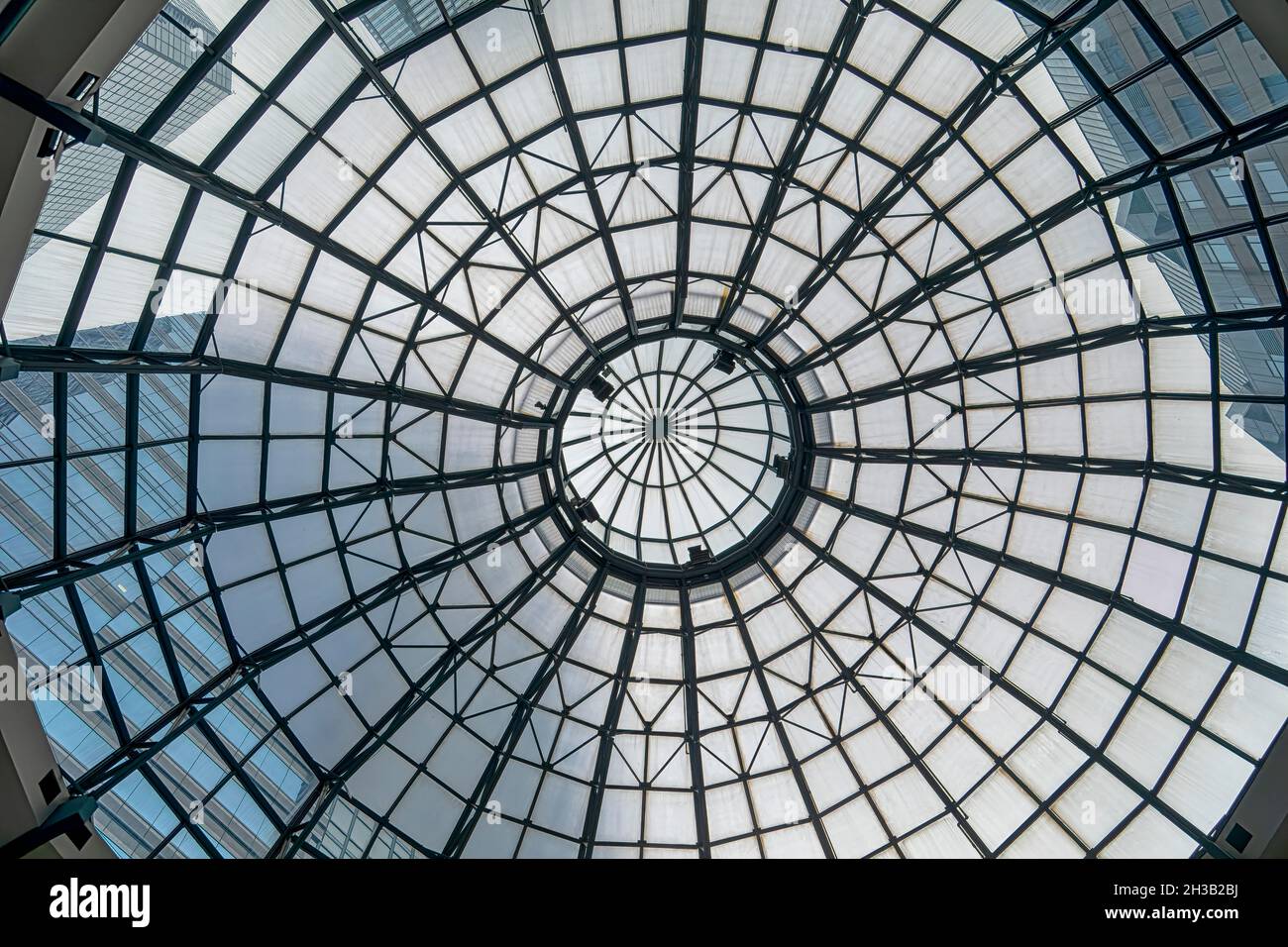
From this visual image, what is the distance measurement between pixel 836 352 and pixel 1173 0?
41.4ft

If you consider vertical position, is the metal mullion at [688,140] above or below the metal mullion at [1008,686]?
above

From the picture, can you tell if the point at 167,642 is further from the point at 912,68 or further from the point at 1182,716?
the point at 1182,716

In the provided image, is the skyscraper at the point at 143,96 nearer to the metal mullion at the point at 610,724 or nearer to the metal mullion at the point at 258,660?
the metal mullion at the point at 258,660

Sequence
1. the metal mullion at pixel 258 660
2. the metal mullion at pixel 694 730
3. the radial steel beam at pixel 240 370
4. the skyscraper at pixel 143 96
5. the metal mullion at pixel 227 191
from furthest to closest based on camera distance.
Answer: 1. the metal mullion at pixel 694 730
2. the metal mullion at pixel 258 660
3. the radial steel beam at pixel 240 370
4. the skyscraper at pixel 143 96
5. the metal mullion at pixel 227 191

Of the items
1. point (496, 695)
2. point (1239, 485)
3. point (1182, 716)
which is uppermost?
point (496, 695)

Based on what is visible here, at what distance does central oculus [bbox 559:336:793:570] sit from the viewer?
30.5 meters

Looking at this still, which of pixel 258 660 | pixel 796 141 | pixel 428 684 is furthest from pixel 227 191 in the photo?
pixel 428 684

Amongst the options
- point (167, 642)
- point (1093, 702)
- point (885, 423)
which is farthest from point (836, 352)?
point (167, 642)

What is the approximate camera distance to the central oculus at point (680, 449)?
100 ft

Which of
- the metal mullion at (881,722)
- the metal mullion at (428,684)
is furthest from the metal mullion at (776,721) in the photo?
the metal mullion at (428,684)

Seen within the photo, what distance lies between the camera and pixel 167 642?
2303cm

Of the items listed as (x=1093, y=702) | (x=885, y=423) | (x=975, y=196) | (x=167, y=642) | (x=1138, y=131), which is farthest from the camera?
(x=885, y=423)

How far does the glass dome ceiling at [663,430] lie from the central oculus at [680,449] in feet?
0.62

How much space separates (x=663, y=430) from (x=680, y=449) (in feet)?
3.11
